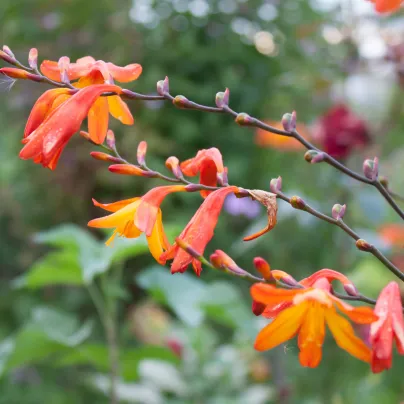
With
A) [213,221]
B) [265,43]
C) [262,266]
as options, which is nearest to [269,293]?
[262,266]

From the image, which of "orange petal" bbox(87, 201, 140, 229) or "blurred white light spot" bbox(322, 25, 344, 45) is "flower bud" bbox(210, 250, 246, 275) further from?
"blurred white light spot" bbox(322, 25, 344, 45)

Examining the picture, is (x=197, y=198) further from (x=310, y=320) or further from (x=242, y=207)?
(x=310, y=320)

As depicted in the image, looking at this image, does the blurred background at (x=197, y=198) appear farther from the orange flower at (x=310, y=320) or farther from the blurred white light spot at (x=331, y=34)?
the orange flower at (x=310, y=320)

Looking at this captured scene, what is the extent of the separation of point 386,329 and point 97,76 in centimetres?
36

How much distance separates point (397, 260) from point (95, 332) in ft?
3.93

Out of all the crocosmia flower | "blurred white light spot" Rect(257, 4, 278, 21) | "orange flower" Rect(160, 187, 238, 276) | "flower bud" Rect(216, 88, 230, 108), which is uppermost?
"flower bud" Rect(216, 88, 230, 108)

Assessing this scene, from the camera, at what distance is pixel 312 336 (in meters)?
0.51

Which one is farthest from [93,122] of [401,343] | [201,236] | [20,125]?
[20,125]

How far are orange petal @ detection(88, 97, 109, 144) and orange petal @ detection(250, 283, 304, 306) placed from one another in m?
0.25

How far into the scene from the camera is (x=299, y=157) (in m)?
3.19

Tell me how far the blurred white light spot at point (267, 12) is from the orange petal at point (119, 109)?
9.64 feet

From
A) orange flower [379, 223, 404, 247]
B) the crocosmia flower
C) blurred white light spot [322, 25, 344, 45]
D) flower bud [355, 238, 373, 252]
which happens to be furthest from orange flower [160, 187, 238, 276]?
blurred white light spot [322, 25, 344, 45]

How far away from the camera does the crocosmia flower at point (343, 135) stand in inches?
77.4

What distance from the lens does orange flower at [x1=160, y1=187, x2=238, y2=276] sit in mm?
516
